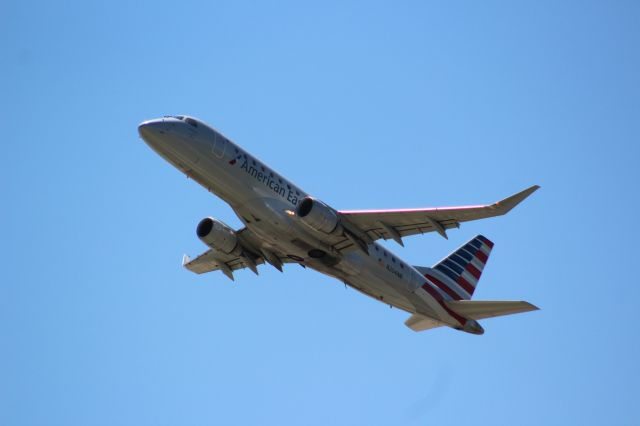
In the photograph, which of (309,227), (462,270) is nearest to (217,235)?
(309,227)

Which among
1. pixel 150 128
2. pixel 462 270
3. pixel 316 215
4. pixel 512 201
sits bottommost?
pixel 316 215

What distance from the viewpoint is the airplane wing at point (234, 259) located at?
42.0m

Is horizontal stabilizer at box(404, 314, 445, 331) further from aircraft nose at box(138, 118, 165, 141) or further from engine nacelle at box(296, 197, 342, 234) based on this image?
aircraft nose at box(138, 118, 165, 141)

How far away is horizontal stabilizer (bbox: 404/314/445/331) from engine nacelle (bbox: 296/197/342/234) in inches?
387

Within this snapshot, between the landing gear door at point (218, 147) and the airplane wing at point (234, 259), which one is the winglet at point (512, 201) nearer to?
the landing gear door at point (218, 147)

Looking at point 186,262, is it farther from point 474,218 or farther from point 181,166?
point 474,218

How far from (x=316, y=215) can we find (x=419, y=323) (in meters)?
11.6

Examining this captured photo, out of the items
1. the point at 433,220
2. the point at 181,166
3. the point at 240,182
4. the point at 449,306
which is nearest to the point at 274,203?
the point at 240,182

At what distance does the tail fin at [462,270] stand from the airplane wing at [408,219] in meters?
7.06

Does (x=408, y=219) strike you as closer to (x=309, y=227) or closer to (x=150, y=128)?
(x=309, y=227)

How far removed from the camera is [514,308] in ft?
132

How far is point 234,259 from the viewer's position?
1773 inches

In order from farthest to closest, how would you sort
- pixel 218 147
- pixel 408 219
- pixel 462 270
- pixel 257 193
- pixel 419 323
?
pixel 462 270 < pixel 419 323 < pixel 257 193 < pixel 408 219 < pixel 218 147

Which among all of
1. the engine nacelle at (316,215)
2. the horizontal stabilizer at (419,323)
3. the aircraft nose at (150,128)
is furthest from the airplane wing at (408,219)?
the aircraft nose at (150,128)
